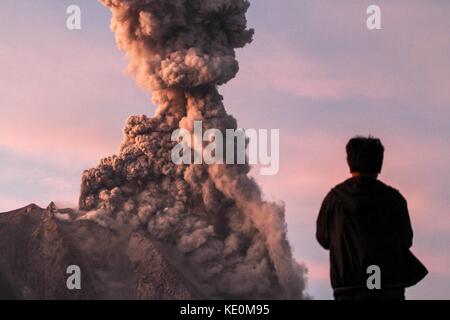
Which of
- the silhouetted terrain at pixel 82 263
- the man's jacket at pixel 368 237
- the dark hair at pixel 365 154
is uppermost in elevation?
the silhouetted terrain at pixel 82 263

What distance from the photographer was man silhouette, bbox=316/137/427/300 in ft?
26.6

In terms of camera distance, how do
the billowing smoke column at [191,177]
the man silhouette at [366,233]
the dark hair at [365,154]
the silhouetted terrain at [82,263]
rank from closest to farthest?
the man silhouette at [366,233] < the dark hair at [365,154] < the billowing smoke column at [191,177] < the silhouetted terrain at [82,263]

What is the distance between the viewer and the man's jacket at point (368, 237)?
8.12 metres

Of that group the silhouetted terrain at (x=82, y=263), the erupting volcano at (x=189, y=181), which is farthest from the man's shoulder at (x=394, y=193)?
the silhouetted terrain at (x=82, y=263)

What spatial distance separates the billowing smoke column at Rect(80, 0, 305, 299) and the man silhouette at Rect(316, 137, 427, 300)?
53.6 metres

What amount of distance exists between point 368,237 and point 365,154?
0.83 metres

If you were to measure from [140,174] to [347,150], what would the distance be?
5722 cm

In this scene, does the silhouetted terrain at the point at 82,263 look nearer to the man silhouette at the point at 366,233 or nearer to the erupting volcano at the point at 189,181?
the erupting volcano at the point at 189,181

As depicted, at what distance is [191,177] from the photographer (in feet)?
215

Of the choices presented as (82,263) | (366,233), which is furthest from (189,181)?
(366,233)

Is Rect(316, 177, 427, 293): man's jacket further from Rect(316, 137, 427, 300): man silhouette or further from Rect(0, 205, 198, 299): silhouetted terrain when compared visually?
Rect(0, 205, 198, 299): silhouetted terrain

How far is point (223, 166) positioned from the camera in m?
65.8

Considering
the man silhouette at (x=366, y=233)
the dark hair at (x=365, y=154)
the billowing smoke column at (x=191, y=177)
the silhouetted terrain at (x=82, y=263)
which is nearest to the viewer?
the man silhouette at (x=366, y=233)
